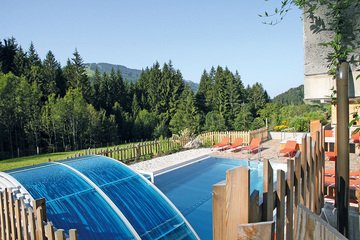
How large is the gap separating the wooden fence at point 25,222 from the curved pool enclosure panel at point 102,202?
0.61 meters

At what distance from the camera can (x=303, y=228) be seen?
981mm

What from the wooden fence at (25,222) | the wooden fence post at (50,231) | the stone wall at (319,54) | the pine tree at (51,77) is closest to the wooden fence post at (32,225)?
the wooden fence at (25,222)

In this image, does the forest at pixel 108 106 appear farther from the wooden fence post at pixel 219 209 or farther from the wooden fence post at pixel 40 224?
the wooden fence post at pixel 219 209

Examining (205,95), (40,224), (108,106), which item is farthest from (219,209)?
(205,95)

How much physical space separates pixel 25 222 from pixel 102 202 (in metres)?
1.77

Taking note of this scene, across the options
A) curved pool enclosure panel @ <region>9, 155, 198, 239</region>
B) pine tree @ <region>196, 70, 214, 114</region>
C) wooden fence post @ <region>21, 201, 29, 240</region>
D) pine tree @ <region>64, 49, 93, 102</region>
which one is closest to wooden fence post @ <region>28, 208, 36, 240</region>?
wooden fence post @ <region>21, 201, 29, 240</region>

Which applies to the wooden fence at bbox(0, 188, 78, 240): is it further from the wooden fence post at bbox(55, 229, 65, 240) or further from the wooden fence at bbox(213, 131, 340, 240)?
the wooden fence at bbox(213, 131, 340, 240)

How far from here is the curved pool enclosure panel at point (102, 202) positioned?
426 centimetres

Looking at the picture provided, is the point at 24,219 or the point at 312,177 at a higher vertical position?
the point at 312,177

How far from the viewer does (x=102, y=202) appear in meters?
4.80

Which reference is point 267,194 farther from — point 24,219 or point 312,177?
point 24,219

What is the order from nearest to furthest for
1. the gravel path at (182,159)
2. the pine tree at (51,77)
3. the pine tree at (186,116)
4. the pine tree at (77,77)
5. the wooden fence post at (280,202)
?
the wooden fence post at (280,202) < the gravel path at (182,159) < the pine tree at (51,77) < the pine tree at (186,116) < the pine tree at (77,77)

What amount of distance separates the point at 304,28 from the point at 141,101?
145 ft

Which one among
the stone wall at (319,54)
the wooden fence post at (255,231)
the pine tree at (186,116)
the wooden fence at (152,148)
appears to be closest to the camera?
the wooden fence post at (255,231)
